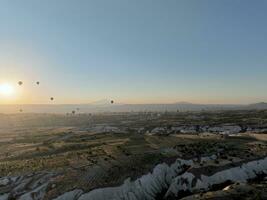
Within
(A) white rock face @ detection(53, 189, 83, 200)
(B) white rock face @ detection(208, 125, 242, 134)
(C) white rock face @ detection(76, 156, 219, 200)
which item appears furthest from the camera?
(B) white rock face @ detection(208, 125, 242, 134)

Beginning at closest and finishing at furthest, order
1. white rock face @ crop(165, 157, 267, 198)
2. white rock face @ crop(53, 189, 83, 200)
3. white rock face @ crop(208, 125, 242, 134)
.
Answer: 1. white rock face @ crop(53, 189, 83, 200)
2. white rock face @ crop(165, 157, 267, 198)
3. white rock face @ crop(208, 125, 242, 134)

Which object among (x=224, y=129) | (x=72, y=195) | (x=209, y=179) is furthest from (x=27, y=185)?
(x=224, y=129)

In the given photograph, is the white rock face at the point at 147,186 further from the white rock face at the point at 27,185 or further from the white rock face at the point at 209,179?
the white rock face at the point at 27,185

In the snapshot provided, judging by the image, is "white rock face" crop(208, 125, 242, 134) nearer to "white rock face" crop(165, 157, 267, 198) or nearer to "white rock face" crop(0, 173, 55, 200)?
"white rock face" crop(165, 157, 267, 198)

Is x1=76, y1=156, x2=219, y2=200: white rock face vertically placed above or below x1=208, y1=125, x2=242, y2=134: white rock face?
below

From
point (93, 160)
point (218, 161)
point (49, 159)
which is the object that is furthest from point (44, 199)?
point (218, 161)

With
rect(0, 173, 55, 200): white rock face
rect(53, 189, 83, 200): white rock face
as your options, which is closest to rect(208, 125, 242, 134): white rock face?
rect(0, 173, 55, 200): white rock face

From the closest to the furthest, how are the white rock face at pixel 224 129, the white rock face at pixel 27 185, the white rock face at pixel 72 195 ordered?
the white rock face at pixel 72 195 < the white rock face at pixel 27 185 < the white rock face at pixel 224 129

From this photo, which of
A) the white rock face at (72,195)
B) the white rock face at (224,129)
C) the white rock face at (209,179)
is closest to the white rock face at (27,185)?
the white rock face at (72,195)

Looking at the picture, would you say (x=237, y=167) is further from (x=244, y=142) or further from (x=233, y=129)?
(x=233, y=129)
